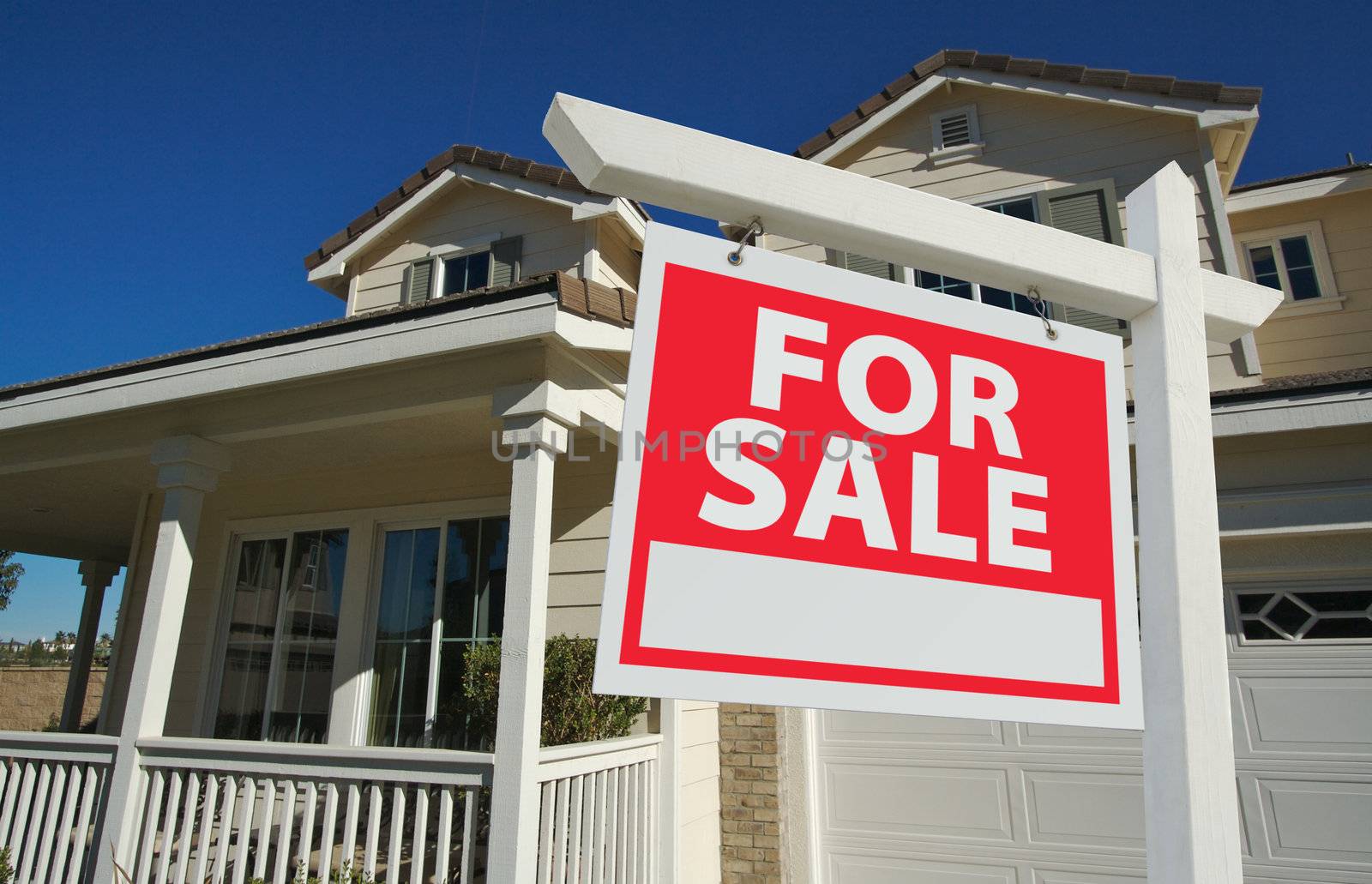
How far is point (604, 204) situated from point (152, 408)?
4.22 meters

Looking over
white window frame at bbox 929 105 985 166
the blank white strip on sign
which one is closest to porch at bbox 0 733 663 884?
the blank white strip on sign

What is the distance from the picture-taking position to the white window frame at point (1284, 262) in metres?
6.96

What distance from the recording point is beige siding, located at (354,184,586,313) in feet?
27.0

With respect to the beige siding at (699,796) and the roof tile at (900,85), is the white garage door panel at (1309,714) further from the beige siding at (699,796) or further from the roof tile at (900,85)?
the roof tile at (900,85)

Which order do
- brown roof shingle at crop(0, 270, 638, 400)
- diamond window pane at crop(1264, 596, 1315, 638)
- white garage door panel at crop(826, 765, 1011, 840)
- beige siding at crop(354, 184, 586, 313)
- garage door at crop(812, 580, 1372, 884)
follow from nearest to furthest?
brown roof shingle at crop(0, 270, 638, 400), garage door at crop(812, 580, 1372, 884), diamond window pane at crop(1264, 596, 1315, 638), white garage door panel at crop(826, 765, 1011, 840), beige siding at crop(354, 184, 586, 313)

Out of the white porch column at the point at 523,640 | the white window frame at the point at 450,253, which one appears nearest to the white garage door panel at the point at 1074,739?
the white porch column at the point at 523,640

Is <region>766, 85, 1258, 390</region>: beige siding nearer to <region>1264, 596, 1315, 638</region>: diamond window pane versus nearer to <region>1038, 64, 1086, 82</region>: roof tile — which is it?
<region>1038, 64, 1086, 82</region>: roof tile

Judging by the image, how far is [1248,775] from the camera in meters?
5.11

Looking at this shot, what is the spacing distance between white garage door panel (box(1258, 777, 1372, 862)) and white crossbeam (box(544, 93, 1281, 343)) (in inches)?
200

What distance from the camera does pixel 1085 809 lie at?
5.32 meters

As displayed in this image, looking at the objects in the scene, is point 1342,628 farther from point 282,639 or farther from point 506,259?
point 282,639

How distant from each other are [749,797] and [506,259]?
18.7 feet

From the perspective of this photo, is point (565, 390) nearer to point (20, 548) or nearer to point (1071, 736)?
point (1071, 736)

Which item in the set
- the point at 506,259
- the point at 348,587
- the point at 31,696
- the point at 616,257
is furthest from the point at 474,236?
the point at 31,696
